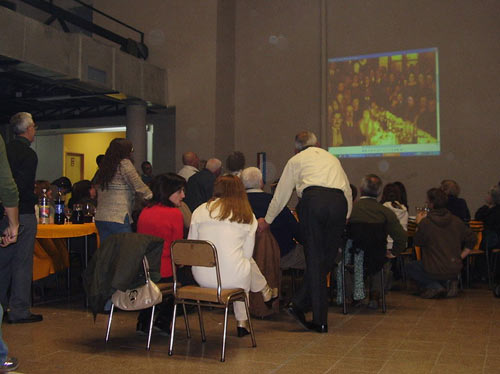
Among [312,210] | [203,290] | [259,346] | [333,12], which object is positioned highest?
[333,12]

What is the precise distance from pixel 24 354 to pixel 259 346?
4.68 feet

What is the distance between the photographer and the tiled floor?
10.4 ft

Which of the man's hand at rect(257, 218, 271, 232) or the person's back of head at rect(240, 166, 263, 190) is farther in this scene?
the person's back of head at rect(240, 166, 263, 190)

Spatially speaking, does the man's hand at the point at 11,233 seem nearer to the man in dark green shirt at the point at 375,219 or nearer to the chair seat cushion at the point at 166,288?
the chair seat cushion at the point at 166,288

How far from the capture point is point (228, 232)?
3.49 meters

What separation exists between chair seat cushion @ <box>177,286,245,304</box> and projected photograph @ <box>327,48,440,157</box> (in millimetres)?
6471

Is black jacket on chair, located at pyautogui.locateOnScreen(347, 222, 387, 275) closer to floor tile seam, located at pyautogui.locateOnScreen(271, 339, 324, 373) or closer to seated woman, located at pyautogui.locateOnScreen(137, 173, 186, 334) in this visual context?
floor tile seam, located at pyautogui.locateOnScreen(271, 339, 324, 373)

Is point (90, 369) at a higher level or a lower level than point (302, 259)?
lower

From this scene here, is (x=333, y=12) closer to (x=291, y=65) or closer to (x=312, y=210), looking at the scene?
(x=291, y=65)

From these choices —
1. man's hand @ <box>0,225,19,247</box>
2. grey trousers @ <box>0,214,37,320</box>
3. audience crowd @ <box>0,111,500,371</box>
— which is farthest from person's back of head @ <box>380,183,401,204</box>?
man's hand @ <box>0,225,19,247</box>

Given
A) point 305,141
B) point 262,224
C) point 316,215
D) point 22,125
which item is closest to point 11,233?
point 22,125

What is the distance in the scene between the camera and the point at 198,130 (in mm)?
10055

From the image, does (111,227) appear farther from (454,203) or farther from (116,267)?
(454,203)

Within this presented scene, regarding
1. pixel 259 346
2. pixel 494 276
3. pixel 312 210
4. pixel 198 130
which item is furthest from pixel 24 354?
pixel 198 130
